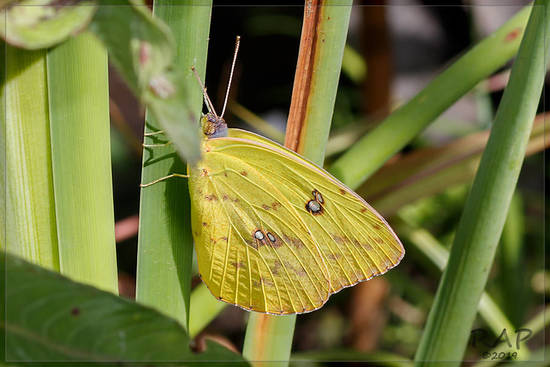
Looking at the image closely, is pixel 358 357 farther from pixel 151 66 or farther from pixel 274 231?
pixel 151 66

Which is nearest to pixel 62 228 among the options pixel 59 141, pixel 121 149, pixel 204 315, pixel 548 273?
pixel 59 141

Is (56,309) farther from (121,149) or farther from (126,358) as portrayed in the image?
(121,149)

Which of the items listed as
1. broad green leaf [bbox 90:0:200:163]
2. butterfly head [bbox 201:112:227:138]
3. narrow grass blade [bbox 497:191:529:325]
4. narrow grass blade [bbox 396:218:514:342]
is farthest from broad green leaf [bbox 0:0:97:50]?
narrow grass blade [bbox 497:191:529:325]

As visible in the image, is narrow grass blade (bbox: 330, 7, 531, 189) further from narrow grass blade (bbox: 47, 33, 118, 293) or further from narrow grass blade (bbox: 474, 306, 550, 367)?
narrow grass blade (bbox: 474, 306, 550, 367)

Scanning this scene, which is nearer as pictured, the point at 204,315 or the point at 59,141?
the point at 59,141

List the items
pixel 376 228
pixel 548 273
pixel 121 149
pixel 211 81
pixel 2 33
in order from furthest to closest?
pixel 211 81 < pixel 121 149 < pixel 548 273 < pixel 376 228 < pixel 2 33

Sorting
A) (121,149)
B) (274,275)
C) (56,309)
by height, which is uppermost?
(56,309)

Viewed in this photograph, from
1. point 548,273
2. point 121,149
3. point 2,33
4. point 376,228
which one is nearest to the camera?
point 2,33
